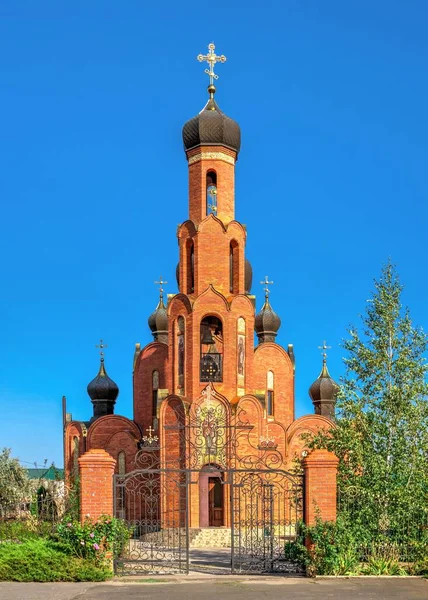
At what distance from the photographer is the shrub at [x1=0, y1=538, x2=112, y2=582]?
17.6m

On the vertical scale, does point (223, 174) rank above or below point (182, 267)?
above

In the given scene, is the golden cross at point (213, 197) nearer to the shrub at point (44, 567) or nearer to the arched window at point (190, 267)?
the arched window at point (190, 267)

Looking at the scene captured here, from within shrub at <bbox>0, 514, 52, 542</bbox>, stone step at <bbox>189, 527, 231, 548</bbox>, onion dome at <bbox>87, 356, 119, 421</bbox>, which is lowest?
stone step at <bbox>189, 527, 231, 548</bbox>

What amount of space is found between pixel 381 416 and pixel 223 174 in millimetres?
16478

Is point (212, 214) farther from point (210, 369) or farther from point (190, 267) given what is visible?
→ point (210, 369)

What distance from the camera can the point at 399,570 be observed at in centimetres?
1867

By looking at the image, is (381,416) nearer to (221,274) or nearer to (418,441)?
(418,441)

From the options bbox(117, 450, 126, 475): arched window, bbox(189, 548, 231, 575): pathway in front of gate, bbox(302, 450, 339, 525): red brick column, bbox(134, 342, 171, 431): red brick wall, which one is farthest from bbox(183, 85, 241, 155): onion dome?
bbox(302, 450, 339, 525): red brick column

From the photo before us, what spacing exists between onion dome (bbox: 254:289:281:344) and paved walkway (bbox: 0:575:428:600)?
2544 cm

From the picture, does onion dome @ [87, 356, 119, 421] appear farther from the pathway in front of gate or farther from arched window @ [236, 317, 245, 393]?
the pathway in front of gate

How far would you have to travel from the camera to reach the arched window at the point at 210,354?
34.7 meters

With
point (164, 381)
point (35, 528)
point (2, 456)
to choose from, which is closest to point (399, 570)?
point (35, 528)

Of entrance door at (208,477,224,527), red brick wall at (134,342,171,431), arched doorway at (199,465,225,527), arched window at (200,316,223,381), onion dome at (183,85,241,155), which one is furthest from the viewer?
red brick wall at (134,342,171,431)

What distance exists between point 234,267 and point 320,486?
1789 cm
